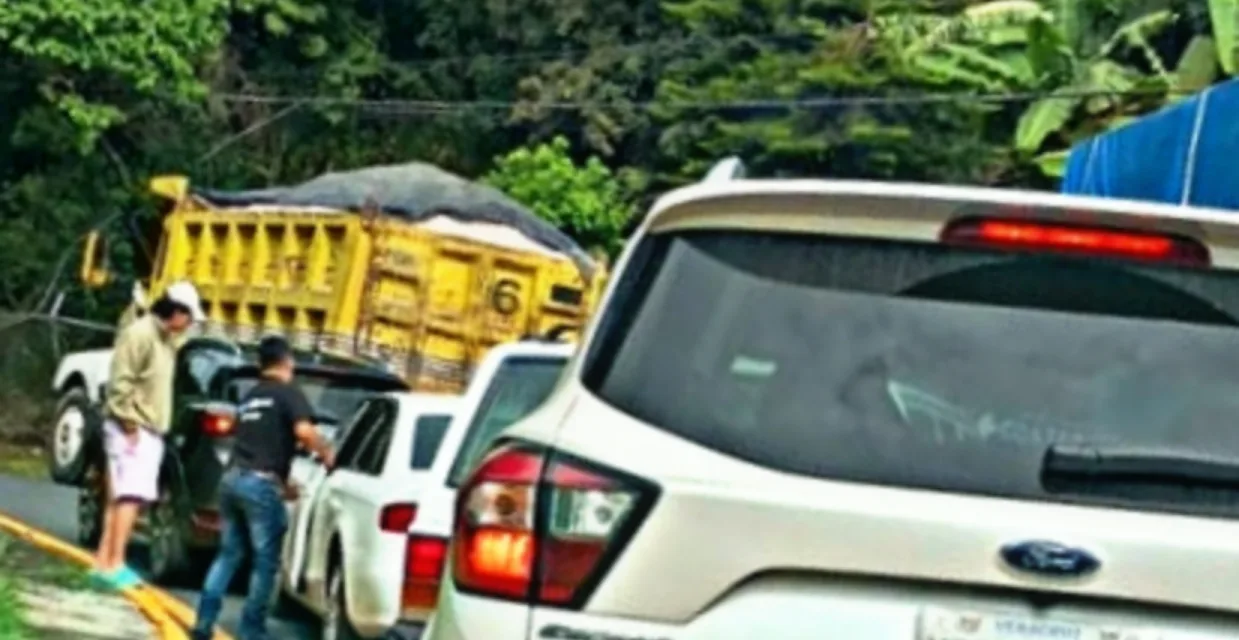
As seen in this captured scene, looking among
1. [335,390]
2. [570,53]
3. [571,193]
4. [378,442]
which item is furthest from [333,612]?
[570,53]

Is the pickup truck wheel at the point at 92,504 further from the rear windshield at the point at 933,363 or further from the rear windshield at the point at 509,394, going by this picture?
the rear windshield at the point at 933,363

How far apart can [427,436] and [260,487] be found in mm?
813

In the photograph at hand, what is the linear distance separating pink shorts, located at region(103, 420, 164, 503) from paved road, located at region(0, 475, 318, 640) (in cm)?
85

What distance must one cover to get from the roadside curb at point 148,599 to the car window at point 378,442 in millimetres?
1179

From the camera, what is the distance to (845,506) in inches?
174

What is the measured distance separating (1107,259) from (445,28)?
39.4 meters

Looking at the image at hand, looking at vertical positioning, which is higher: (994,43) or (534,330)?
(994,43)

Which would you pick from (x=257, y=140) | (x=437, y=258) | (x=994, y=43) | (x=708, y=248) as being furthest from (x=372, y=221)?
(x=708, y=248)

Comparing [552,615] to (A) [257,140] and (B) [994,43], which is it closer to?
(B) [994,43]

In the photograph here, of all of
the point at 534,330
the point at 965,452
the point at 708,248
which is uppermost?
the point at 708,248

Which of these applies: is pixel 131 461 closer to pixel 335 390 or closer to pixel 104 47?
pixel 335 390

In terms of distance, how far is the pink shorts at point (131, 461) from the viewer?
15547 millimetres

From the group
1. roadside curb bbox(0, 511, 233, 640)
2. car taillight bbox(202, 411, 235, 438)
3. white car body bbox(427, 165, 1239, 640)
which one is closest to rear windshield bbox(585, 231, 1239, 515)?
white car body bbox(427, 165, 1239, 640)

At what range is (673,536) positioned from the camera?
4.47 m
